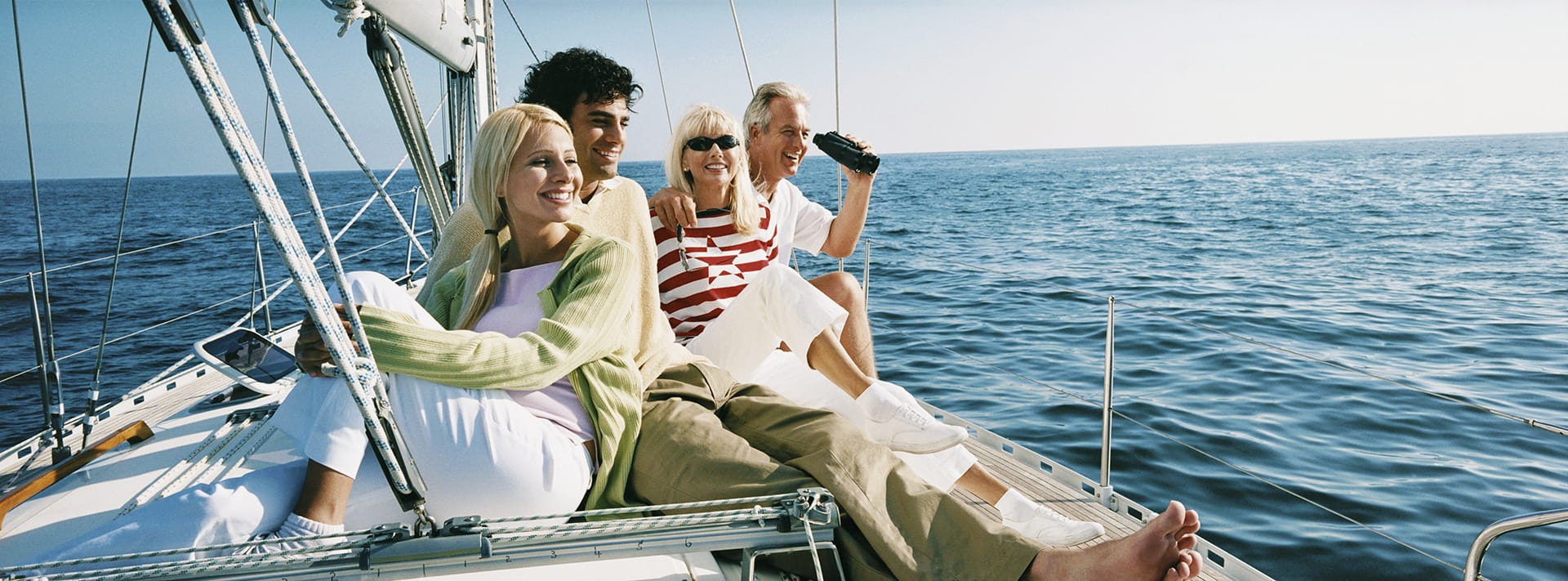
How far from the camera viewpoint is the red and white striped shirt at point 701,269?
91.8 inches

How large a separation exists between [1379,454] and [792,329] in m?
3.12

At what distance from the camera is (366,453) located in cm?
139

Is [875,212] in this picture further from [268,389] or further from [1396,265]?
[268,389]

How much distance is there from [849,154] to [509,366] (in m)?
1.44

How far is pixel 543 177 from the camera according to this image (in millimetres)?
1608

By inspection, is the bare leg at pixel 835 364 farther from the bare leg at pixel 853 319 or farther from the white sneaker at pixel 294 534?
the white sneaker at pixel 294 534

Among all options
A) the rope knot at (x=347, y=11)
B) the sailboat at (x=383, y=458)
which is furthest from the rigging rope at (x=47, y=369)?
the rope knot at (x=347, y=11)

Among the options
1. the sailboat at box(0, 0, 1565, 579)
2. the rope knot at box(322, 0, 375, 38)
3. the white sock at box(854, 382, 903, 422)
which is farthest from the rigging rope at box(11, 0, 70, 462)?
the white sock at box(854, 382, 903, 422)

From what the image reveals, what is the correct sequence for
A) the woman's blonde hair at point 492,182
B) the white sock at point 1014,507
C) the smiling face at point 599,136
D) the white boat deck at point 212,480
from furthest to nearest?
the smiling face at point 599,136, the white sock at point 1014,507, the woman's blonde hair at point 492,182, the white boat deck at point 212,480

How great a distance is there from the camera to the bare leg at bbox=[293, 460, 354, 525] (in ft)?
4.18

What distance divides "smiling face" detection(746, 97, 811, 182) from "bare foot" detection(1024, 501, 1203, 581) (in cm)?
158

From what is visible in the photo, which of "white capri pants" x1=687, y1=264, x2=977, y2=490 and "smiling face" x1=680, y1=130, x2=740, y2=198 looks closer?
"white capri pants" x1=687, y1=264, x2=977, y2=490

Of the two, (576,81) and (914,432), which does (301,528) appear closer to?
(914,432)

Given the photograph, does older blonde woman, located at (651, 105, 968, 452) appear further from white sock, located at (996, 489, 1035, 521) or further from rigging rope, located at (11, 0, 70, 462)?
rigging rope, located at (11, 0, 70, 462)
